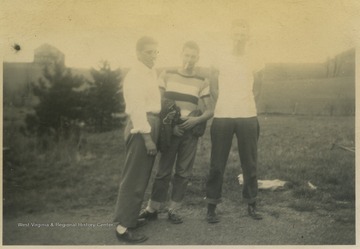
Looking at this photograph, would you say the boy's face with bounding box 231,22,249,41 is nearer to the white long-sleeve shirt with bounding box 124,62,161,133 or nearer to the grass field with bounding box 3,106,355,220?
the grass field with bounding box 3,106,355,220

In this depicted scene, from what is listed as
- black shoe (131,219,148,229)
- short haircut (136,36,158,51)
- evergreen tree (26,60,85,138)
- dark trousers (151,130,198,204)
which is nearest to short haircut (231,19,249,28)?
short haircut (136,36,158,51)

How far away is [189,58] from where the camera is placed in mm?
4082

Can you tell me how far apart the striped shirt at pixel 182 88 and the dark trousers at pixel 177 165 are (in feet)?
0.87

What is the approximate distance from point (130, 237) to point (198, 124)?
1.28 metres

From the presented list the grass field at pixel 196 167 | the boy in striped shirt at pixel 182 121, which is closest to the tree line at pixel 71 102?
the grass field at pixel 196 167

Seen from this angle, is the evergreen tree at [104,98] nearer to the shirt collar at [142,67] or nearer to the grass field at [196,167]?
the grass field at [196,167]

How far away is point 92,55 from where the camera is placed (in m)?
4.38

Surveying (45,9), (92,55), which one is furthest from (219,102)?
(45,9)

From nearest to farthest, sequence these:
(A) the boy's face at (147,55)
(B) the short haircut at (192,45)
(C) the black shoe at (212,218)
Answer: (A) the boy's face at (147,55), (B) the short haircut at (192,45), (C) the black shoe at (212,218)

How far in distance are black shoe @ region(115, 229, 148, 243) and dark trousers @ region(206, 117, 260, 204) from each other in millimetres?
781

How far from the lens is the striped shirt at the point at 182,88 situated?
13.3 feet

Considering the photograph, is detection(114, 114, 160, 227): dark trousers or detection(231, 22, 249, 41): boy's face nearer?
detection(114, 114, 160, 227): dark trousers

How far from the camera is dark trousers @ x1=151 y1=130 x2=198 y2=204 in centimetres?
409

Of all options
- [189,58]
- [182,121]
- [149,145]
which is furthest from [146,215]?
[189,58]
